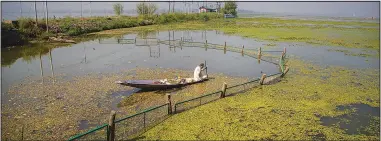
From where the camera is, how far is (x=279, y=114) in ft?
37.4

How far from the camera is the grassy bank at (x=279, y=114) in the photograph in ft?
31.5

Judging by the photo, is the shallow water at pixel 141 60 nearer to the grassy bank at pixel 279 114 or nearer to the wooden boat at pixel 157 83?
the grassy bank at pixel 279 114

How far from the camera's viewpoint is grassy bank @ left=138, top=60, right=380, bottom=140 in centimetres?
960

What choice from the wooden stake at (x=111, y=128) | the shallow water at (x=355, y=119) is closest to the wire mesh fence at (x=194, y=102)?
the wooden stake at (x=111, y=128)

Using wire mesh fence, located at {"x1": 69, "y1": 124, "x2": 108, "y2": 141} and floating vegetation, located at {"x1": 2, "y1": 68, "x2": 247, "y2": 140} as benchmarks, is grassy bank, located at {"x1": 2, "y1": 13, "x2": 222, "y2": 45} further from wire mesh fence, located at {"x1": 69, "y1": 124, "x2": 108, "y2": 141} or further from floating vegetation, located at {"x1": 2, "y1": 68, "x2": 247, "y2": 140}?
wire mesh fence, located at {"x1": 69, "y1": 124, "x2": 108, "y2": 141}

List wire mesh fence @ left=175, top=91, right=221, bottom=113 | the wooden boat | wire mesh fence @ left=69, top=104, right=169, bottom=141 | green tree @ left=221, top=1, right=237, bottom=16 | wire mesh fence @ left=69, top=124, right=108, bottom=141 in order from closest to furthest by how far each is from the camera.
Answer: wire mesh fence @ left=69, top=124, right=108, bottom=141, wire mesh fence @ left=69, top=104, right=169, bottom=141, wire mesh fence @ left=175, top=91, right=221, bottom=113, the wooden boat, green tree @ left=221, top=1, right=237, bottom=16

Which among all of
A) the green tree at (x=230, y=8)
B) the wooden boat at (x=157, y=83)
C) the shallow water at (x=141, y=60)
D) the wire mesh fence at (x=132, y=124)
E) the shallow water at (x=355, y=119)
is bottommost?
the shallow water at (x=355, y=119)

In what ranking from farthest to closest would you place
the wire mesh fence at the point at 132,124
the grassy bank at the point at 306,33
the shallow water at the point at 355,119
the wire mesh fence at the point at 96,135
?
1. the grassy bank at the point at 306,33
2. the shallow water at the point at 355,119
3. the wire mesh fence at the point at 132,124
4. the wire mesh fence at the point at 96,135

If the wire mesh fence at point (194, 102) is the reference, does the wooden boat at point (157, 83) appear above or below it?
above

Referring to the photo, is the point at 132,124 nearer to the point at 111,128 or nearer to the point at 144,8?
the point at 111,128

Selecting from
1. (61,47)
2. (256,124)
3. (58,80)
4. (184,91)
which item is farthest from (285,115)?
(61,47)

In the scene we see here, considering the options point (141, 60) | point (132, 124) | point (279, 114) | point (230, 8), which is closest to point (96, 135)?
point (132, 124)

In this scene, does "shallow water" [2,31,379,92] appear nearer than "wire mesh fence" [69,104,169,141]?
No

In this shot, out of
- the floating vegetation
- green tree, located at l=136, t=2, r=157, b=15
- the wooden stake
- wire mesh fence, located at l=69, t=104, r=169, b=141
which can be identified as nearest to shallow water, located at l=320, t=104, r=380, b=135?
the floating vegetation
